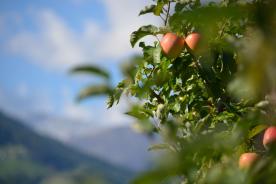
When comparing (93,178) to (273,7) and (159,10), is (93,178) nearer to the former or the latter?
(273,7)

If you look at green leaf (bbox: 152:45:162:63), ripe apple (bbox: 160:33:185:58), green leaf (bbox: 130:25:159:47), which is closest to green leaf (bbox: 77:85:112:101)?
ripe apple (bbox: 160:33:185:58)

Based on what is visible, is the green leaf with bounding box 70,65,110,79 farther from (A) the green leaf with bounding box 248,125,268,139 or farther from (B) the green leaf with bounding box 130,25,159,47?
(B) the green leaf with bounding box 130,25,159,47

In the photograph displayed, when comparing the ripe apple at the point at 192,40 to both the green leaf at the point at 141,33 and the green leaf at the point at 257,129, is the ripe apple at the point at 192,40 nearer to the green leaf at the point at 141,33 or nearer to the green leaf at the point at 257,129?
the green leaf at the point at 141,33

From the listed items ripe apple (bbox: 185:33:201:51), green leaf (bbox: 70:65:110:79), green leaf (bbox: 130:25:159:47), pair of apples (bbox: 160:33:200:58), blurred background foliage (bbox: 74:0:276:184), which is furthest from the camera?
green leaf (bbox: 130:25:159:47)

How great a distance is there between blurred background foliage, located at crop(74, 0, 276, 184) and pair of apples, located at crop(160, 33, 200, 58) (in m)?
0.06

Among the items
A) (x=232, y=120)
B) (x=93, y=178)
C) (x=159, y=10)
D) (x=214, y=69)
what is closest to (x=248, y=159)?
(x=232, y=120)

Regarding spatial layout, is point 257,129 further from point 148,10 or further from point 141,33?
point 148,10

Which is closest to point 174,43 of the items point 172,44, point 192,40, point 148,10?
point 172,44

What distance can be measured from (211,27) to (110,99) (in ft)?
8.85

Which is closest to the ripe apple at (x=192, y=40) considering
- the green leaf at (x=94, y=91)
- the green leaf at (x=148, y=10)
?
the green leaf at (x=148, y=10)

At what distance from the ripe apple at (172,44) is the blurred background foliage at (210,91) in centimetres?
7

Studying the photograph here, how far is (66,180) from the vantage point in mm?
982

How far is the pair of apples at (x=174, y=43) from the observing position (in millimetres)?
3513

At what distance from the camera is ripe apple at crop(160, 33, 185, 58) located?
11.6 feet
